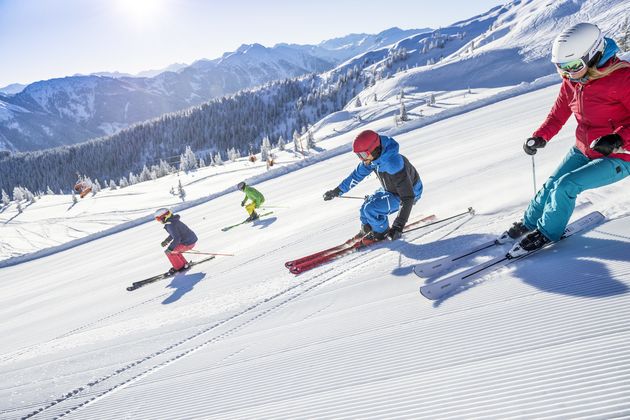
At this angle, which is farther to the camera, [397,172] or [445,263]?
[397,172]

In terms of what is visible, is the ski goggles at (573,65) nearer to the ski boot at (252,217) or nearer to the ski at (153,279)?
the ski at (153,279)

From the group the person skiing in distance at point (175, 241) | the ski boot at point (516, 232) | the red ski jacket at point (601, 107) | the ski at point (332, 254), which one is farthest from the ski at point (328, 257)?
the person skiing in distance at point (175, 241)

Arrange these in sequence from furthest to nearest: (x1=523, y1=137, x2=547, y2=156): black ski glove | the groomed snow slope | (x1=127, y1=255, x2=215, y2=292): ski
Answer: (x1=127, y1=255, x2=215, y2=292): ski
(x1=523, y1=137, x2=547, y2=156): black ski glove
the groomed snow slope

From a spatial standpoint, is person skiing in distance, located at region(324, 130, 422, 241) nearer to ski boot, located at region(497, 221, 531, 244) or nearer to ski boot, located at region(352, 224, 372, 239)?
ski boot, located at region(352, 224, 372, 239)

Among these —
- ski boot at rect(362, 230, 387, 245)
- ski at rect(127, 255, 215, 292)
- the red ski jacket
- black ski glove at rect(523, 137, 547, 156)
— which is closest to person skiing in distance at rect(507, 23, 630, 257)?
the red ski jacket

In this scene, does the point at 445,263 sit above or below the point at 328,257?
above

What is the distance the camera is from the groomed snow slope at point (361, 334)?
6.33 ft

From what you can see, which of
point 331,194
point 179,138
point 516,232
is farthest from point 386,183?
point 179,138

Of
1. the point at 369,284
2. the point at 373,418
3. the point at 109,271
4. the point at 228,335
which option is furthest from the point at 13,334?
the point at 373,418

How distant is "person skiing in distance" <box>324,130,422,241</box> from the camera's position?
473cm

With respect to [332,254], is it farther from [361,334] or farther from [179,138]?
[179,138]

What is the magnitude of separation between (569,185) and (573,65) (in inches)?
40.3

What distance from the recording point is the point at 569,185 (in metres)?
3.11

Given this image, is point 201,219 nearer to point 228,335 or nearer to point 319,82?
point 228,335
